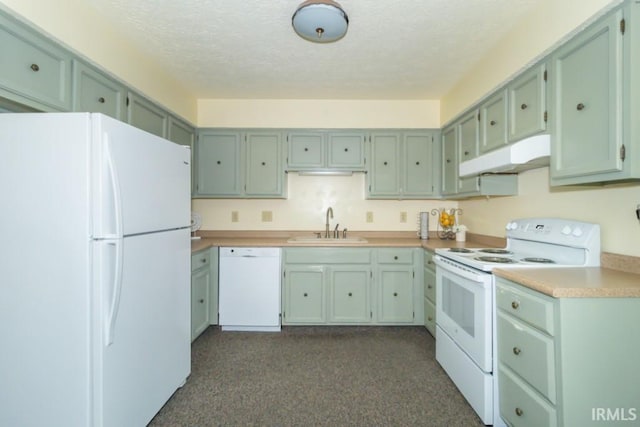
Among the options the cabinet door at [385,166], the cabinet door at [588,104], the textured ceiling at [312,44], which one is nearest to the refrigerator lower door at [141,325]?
the textured ceiling at [312,44]

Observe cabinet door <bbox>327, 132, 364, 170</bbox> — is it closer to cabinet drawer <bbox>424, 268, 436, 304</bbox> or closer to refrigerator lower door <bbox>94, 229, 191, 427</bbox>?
cabinet drawer <bbox>424, 268, 436, 304</bbox>

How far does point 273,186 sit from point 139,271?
6.08 ft

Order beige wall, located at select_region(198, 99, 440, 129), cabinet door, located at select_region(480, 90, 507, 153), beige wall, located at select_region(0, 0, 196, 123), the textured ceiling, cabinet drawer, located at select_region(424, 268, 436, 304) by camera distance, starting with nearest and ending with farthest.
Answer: beige wall, located at select_region(0, 0, 196, 123)
the textured ceiling
cabinet door, located at select_region(480, 90, 507, 153)
cabinet drawer, located at select_region(424, 268, 436, 304)
beige wall, located at select_region(198, 99, 440, 129)

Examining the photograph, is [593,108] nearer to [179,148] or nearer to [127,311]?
[179,148]

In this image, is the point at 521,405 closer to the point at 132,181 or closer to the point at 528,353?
the point at 528,353

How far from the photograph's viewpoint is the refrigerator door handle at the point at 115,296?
50.4 inches

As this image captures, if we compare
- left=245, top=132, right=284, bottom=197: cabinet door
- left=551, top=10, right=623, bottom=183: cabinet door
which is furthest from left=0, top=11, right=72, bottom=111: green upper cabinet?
left=551, top=10, right=623, bottom=183: cabinet door

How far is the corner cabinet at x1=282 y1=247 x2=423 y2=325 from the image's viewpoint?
2.88 meters

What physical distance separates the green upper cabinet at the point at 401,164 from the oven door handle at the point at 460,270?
3.65 feet

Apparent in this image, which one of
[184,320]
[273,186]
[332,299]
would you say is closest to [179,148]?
[184,320]

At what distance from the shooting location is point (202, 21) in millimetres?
1972

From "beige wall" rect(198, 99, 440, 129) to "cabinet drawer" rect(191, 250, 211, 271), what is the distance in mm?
1529

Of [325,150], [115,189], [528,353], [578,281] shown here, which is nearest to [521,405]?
[528,353]

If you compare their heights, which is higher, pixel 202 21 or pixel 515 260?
pixel 202 21
